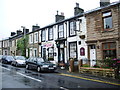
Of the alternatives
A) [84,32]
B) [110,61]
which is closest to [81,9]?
[84,32]

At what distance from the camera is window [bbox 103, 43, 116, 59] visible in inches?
554

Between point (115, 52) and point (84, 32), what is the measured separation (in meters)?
4.62

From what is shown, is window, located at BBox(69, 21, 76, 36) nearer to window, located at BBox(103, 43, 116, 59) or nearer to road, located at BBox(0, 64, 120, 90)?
window, located at BBox(103, 43, 116, 59)

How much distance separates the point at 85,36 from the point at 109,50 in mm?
3525

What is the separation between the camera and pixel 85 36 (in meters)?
16.9

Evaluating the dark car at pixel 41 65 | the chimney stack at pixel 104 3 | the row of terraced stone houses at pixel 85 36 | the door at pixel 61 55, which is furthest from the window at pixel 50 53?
the chimney stack at pixel 104 3

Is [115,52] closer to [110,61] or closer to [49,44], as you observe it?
[110,61]

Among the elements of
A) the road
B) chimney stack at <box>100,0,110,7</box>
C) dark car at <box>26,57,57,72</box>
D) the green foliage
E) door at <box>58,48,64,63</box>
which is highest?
chimney stack at <box>100,0,110,7</box>

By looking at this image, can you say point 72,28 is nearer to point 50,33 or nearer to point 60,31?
point 60,31

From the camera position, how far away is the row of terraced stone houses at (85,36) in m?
14.2

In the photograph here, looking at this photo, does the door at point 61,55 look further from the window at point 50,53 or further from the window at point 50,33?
the window at point 50,33

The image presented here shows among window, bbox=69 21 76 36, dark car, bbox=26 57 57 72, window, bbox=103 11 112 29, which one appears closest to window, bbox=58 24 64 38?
window, bbox=69 21 76 36

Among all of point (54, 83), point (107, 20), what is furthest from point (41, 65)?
point (107, 20)

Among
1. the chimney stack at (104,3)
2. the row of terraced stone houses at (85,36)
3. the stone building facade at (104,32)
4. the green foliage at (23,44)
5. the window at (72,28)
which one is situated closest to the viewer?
the stone building facade at (104,32)
